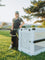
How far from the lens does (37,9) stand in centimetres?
712

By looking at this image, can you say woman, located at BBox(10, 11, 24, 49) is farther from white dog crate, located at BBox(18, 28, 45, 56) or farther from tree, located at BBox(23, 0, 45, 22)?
tree, located at BBox(23, 0, 45, 22)

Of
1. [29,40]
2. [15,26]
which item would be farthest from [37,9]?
[29,40]

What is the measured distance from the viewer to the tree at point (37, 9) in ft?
22.5

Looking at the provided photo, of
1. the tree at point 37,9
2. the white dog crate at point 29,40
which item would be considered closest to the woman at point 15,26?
the white dog crate at point 29,40

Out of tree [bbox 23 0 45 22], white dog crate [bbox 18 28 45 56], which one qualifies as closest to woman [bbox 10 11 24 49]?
white dog crate [bbox 18 28 45 56]

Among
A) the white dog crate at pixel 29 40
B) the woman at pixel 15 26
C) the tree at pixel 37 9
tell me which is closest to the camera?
the white dog crate at pixel 29 40

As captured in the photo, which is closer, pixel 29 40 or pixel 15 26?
pixel 29 40

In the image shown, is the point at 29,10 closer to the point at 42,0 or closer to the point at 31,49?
the point at 42,0

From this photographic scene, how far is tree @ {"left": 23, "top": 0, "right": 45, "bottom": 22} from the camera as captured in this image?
270 inches

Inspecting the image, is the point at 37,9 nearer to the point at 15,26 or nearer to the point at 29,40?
the point at 15,26

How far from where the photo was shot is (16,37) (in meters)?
3.15

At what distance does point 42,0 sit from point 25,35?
514 centimetres

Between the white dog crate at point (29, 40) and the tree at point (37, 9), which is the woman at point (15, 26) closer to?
the white dog crate at point (29, 40)

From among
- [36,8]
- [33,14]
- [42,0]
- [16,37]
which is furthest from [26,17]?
[16,37]
